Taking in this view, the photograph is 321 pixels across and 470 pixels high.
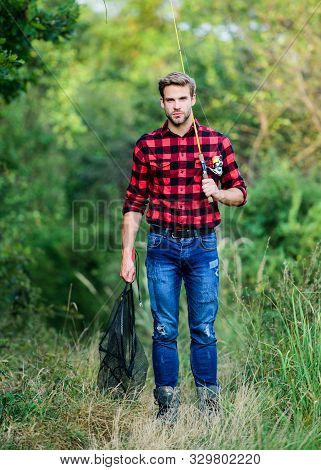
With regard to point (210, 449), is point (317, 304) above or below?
above

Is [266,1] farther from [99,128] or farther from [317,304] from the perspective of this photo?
[317,304]

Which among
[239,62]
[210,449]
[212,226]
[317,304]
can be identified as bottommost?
[210,449]

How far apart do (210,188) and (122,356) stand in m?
1.20

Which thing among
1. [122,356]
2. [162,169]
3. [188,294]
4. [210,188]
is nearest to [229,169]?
[210,188]

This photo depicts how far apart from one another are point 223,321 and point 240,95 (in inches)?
229

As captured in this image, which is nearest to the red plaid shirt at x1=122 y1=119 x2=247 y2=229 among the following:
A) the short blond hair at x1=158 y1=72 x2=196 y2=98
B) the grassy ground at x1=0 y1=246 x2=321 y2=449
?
the short blond hair at x1=158 y1=72 x2=196 y2=98

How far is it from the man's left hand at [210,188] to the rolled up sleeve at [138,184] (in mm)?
434

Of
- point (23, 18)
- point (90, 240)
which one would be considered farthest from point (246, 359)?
point (90, 240)

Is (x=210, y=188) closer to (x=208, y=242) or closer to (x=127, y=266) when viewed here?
(x=208, y=242)

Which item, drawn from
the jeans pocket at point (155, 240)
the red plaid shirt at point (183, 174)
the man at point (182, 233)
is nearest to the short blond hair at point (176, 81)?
the man at point (182, 233)

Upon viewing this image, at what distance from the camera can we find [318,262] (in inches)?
182

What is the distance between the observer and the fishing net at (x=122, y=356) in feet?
13.5

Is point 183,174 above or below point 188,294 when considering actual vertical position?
above

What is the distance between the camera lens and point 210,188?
3721 mm
